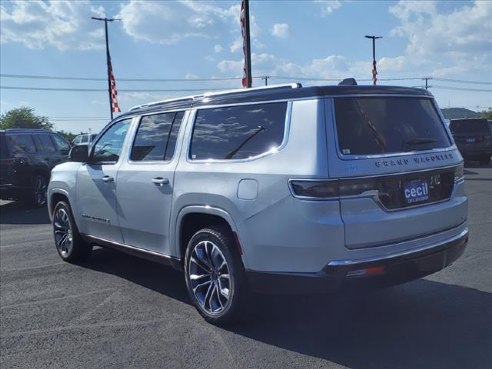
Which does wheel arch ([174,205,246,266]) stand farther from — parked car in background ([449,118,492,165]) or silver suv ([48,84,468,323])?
parked car in background ([449,118,492,165])

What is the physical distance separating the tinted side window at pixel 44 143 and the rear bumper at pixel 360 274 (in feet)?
35.8

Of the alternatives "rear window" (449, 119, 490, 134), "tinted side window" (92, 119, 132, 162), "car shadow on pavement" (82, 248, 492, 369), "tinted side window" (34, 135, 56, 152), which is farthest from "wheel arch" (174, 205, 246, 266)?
"rear window" (449, 119, 490, 134)

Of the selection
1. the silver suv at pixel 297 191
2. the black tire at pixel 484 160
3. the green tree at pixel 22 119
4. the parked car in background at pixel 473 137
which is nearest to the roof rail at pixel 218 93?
the silver suv at pixel 297 191

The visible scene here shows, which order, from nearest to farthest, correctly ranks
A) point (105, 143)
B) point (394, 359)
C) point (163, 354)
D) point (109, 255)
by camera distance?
point (394, 359), point (163, 354), point (105, 143), point (109, 255)

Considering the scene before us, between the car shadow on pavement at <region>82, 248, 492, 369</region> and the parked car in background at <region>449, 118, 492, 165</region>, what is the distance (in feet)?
55.9

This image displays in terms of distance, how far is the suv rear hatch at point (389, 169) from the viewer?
12.2ft

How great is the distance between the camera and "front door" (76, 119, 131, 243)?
580 cm

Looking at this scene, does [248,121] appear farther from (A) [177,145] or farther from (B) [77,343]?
(B) [77,343]

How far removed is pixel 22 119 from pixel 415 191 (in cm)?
6365

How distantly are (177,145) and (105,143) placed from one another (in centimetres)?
158

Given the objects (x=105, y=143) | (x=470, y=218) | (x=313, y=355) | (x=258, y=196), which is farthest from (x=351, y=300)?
(x=470, y=218)

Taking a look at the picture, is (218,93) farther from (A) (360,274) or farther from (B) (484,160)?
(B) (484,160)

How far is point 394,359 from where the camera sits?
3.73 m

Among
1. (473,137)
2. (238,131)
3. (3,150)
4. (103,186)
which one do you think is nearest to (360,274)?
(238,131)
